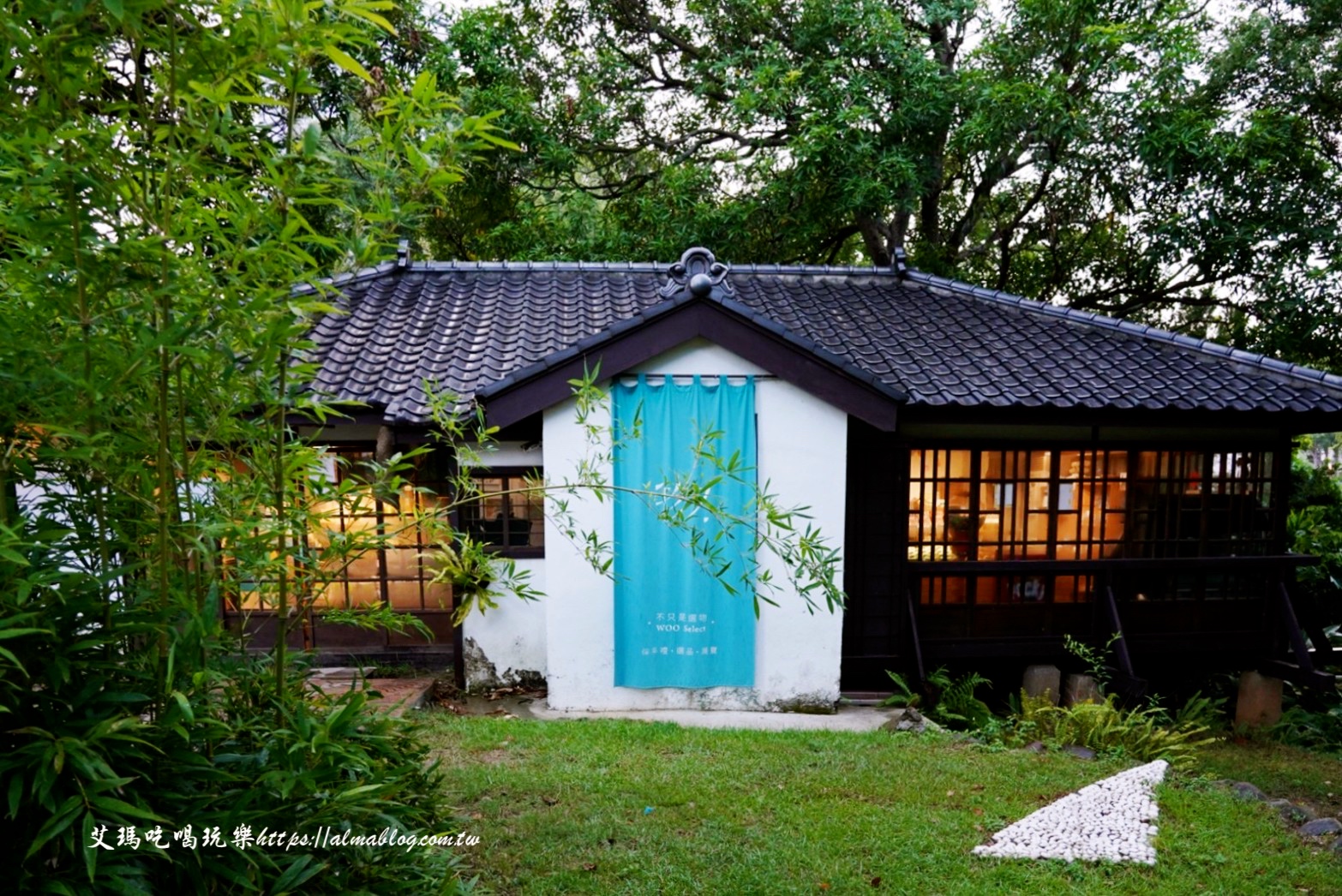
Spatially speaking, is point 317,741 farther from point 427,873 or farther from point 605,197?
point 605,197

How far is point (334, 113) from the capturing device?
9.80m

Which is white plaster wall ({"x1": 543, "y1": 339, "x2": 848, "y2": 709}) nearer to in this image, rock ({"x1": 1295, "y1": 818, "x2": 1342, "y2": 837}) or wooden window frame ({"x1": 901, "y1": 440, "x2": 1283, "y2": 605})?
wooden window frame ({"x1": 901, "y1": 440, "x2": 1283, "y2": 605})

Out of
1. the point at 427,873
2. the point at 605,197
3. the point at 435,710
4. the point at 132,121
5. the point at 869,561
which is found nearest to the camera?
the point at 132,121

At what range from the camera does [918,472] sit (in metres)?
6.89

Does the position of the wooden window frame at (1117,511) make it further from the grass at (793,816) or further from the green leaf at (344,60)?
the green leaf at (344,60)

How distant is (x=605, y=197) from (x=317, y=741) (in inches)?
397

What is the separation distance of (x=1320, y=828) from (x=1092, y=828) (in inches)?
58.6

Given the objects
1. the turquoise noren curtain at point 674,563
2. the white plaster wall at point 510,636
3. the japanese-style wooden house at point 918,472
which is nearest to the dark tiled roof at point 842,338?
the japanese-style wooden house at point 918,472

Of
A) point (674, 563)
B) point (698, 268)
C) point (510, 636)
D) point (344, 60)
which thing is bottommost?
point (510, 636)

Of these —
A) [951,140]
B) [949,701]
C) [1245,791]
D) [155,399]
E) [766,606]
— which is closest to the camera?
[155,399]

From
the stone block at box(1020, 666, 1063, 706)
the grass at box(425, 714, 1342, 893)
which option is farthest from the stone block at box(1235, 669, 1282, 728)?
the grass at box(425, 714, 1342, 893)

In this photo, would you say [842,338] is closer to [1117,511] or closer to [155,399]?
[1117,511]

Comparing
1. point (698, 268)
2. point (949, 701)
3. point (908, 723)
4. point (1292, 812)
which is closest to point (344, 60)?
point (698, 268)

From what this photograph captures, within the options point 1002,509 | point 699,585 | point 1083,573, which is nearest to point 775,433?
point 699,585
